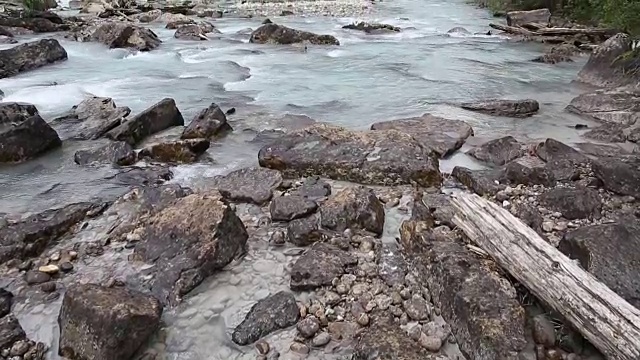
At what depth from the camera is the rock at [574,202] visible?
4.43 meters

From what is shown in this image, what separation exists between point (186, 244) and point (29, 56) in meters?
9.75

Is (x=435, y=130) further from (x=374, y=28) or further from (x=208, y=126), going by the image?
(x=374, y=28)

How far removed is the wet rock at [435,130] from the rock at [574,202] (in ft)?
5.53

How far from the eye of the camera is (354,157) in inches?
218

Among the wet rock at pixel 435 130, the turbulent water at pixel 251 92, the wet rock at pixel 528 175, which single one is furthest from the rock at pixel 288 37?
the wet rock at pixel 528 175

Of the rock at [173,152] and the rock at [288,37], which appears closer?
the rock at [173,152]

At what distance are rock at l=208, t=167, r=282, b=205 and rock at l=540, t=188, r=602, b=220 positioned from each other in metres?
2.62

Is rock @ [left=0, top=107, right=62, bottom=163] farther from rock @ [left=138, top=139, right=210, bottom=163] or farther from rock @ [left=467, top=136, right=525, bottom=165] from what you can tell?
rock @ [left=467, top=136, right=525, bottom=165]

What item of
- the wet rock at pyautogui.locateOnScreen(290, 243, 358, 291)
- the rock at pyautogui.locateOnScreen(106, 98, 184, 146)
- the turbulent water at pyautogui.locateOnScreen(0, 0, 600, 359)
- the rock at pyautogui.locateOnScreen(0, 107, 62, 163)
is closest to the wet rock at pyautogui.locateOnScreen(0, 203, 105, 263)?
the turbulent water at pyautogui.locateOnScreen(0, 0, 600, 359)

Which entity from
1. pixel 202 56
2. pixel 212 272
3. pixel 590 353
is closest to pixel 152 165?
pixel 212 272

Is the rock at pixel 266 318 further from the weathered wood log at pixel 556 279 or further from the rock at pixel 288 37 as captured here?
the rock at pixel 288 37

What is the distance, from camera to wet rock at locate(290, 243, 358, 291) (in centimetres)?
368

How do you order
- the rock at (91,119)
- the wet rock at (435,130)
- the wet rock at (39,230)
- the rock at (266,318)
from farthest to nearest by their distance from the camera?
the rock at (91,119)
the wet rock at (435,130)
the wet rock at (39,230)
the rock at (266,318)

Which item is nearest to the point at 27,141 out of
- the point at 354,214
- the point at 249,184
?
the point at 249,184
